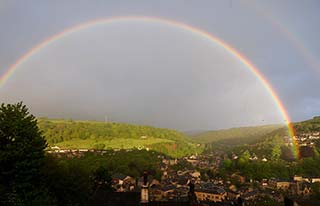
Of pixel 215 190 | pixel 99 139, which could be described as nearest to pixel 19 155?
pixel 215 190

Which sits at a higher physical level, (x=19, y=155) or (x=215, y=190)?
(x=19, y=155)

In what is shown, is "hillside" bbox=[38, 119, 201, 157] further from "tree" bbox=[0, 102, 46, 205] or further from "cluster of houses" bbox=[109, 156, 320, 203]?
"tree" bbox=[0, 102, 46, 205]

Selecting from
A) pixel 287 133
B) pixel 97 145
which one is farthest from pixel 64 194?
pixel 287 133

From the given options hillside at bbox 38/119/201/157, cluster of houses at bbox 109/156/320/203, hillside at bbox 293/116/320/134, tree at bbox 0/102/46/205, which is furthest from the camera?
hillside at bbox 293/116/320/134

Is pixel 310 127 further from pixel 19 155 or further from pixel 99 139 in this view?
pixel 19 155

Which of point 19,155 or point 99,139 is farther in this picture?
point 99,139

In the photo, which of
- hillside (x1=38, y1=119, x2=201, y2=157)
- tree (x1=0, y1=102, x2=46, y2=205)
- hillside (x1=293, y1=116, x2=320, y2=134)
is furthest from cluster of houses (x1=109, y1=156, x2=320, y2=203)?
hillside (x1=293, y1=116, x2=320, y2=134)

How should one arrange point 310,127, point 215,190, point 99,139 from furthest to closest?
1. point 310,127
2. point 99,139
3. point 215,190

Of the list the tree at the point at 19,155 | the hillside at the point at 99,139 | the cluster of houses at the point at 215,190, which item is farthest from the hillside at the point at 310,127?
the tree at the point at 19,155

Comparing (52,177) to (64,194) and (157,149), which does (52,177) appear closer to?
(64,194)
